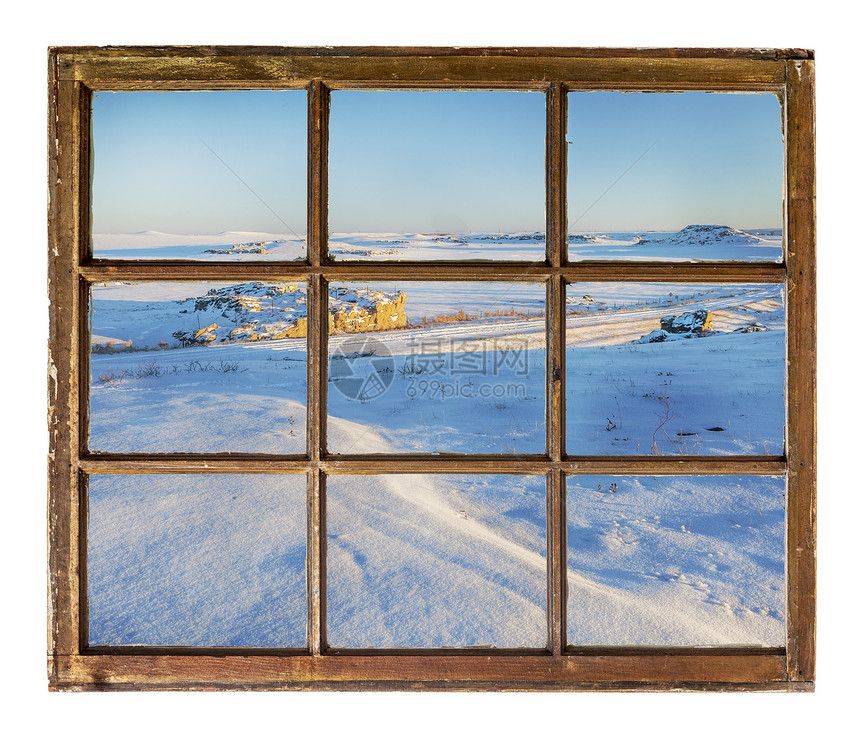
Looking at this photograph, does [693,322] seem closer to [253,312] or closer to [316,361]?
[253,312]

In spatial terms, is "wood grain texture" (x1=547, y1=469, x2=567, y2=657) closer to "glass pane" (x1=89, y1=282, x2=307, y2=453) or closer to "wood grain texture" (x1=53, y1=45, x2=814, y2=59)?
"wood grain texture" (x1=53, y1=45, x2=814, y2=59)

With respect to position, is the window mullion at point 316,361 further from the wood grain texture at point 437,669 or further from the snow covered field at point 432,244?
the snow covered field at point 432,244

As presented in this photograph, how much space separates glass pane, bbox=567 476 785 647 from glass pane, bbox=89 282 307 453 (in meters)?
1.37

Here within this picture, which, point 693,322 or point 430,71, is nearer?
point 430,71

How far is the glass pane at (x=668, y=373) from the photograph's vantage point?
8.34 feet

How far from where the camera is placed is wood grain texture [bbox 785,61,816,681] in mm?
659

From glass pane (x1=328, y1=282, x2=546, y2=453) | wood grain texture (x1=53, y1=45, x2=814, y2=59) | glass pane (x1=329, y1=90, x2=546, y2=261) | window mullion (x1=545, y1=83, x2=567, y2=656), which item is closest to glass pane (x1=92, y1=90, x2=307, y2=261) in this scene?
glass pane (x1=329, y1=90, x2=546, y2=261)

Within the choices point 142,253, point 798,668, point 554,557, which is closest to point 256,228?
point 142,253


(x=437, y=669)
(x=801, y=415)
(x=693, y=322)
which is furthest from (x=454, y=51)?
(x=693, y=322)

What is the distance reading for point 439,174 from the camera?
8.19 ft

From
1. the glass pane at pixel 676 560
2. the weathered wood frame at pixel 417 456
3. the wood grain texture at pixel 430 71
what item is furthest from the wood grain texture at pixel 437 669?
the glass pane at pixel 676 560

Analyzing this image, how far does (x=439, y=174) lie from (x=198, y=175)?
42.7 inches

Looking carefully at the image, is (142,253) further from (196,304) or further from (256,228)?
(256,228)

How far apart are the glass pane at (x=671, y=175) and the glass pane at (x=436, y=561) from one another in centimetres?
122
